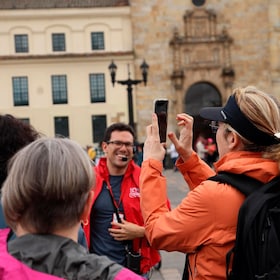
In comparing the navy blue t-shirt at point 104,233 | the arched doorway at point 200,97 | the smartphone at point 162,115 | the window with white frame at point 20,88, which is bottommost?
the navy blue t-shirt at point 104,233

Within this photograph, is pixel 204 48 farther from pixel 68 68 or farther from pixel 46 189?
pixel 46 189

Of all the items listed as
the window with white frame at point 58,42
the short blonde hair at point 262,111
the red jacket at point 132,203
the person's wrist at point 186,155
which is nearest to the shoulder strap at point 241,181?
the short blonde hair at point 262,111

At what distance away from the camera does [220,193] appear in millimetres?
2338

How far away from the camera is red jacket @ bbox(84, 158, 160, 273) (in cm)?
409

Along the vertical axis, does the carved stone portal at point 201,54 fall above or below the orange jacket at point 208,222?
above

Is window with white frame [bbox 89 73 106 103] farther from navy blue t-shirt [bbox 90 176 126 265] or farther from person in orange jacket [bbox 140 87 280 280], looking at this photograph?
person in orange jacket [bbox 140 87 280 280]

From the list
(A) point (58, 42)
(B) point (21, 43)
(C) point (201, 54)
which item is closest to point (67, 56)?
(A) point (58, 42)

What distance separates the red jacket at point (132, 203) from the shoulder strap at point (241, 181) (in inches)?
70.0

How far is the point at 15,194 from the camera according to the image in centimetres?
175

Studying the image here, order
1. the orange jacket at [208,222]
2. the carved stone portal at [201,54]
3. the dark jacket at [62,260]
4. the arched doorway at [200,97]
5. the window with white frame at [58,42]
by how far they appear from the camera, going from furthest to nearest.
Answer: the arched doorway at [200,97] → the carved stone portal at [201,54] → the window with white frame at [58,42] → the orange jacket at [208,222] → the dark jacket at [62,260]

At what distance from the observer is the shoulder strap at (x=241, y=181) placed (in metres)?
2.35

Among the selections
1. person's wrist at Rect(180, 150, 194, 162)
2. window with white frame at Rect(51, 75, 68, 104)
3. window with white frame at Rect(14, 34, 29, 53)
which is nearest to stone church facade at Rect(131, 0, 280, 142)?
window with white frame at Rect(51, 75, 68, 104)

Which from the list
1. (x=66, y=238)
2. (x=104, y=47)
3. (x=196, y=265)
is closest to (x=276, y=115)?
(x=196, y=265)

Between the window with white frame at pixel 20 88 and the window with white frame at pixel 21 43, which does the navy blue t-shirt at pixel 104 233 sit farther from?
the window with white frame at pixel 21 43
